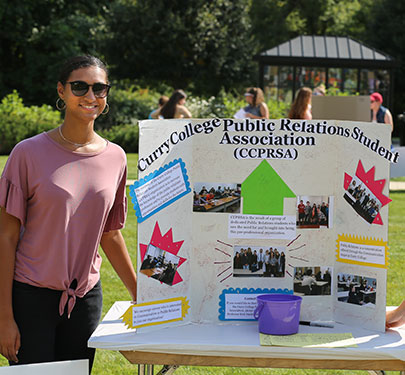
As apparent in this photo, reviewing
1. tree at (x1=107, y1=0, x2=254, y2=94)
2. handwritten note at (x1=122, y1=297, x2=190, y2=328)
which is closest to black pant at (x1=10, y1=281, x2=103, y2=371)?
handwritten note at (x1=122, y1=297, x2=190, y2=328)

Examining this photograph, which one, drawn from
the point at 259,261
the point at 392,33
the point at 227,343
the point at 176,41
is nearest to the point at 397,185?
the point at 259,261

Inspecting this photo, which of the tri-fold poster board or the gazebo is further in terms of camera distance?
the gazebo

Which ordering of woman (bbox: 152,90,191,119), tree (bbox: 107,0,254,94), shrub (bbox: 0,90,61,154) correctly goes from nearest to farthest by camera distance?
woman (bbox: 152,90,191,119)
shrub (bbox: 0,90,61,154)
tree (bbox: 107,0,254,94)

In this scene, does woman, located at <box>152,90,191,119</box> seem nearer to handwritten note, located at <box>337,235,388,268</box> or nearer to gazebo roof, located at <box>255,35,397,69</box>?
gazebo roof, located at <box>255,35,397,69</box>

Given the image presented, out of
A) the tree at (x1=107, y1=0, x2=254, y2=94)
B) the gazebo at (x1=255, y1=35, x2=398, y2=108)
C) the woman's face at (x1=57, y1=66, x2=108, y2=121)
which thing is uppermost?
the tree at (x1=107, y1=0, x2=254, y2=94)

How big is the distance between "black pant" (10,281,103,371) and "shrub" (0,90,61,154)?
16.3 meters

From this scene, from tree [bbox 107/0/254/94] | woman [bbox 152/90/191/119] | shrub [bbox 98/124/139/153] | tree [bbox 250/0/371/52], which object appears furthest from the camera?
tree [bbox 250/0/371/52]

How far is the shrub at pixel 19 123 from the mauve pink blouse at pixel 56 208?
16.4 meters

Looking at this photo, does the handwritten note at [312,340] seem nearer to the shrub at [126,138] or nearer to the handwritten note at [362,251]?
the handwritten note at [362,251]

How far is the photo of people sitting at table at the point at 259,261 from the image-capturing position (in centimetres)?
230

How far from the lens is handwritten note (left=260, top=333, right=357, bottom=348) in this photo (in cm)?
205

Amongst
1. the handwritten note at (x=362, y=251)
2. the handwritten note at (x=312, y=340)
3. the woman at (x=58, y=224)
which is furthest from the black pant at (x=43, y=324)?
the handwritten note at (x=362, y=251)

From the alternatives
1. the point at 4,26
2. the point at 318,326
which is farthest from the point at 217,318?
the point at 4,26

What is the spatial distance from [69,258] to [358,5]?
37605 mm
